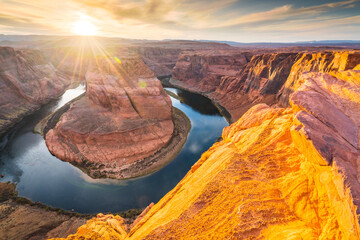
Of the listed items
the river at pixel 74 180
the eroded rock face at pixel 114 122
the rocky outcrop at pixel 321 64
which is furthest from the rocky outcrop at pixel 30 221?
the rocky outcrop at pixel 321 64

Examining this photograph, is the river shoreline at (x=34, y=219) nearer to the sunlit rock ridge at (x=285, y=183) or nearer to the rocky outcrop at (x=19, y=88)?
A: the sunlit rock ridge at (x=285, y=183)

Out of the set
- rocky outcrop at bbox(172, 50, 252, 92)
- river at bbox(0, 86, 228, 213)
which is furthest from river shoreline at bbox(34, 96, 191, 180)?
rocky outcrop at bbox(172, 50, 252, 92)

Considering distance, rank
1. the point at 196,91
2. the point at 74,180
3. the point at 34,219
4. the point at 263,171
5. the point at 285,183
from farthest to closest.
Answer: the point at 196,91
the point at 74,180
the point at 34,219
the point at 263,171
the point at 285,183

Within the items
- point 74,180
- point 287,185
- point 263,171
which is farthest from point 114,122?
point 287,185

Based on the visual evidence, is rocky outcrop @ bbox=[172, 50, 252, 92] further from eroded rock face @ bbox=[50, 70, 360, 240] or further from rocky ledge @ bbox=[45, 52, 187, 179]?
eroded rock face @ bbox=[50, 70, 360, 240]

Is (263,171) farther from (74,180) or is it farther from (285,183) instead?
(74,180)

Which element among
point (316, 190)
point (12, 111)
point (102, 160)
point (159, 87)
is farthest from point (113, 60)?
point (316, 190)
